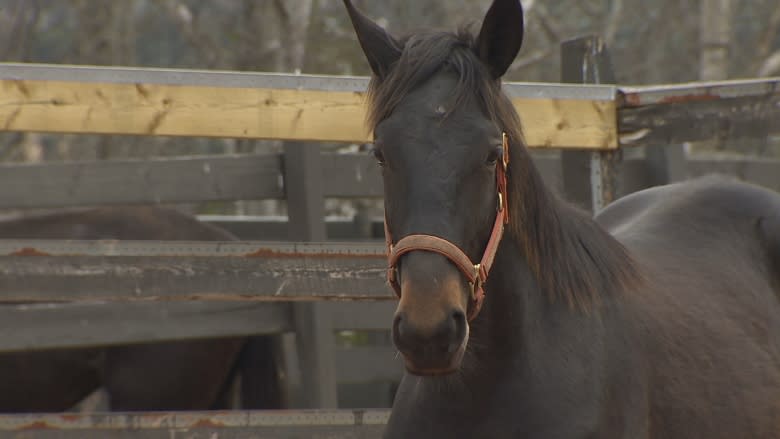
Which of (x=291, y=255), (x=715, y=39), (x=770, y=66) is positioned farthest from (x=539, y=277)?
(x=770, y=66)

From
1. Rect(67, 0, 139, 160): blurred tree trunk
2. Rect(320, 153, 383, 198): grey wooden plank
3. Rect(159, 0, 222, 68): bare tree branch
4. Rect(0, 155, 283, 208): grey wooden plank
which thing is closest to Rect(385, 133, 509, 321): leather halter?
Rect(320, 153, 383, 198): grey wooden plank

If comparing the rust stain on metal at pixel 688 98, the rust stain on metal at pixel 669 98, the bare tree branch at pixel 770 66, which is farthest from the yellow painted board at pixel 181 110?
the bare tree branch at pixel 770 66

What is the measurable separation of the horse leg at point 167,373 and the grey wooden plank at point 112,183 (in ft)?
2.49

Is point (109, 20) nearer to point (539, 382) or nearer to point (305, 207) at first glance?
point (305, 207)

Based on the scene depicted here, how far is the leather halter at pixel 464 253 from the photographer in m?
2.65

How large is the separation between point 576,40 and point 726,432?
2260 millimetres

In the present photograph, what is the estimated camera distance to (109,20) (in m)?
12.8

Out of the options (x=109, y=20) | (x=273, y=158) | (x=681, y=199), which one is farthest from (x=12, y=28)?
(x=681, y=199)

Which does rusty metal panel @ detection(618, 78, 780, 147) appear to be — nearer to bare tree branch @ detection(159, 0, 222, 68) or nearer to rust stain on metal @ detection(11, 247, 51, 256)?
rust stain on metal @ detection(11, 247, 51, 256)

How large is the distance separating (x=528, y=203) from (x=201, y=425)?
5.49ft

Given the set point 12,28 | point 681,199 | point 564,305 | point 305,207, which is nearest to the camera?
point 564,305

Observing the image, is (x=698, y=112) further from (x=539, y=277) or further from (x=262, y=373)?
(x=262, y=373)

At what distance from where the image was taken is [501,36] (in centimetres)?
299

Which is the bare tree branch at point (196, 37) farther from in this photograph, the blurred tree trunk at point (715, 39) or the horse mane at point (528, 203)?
the horse mane at point (528, 203)
